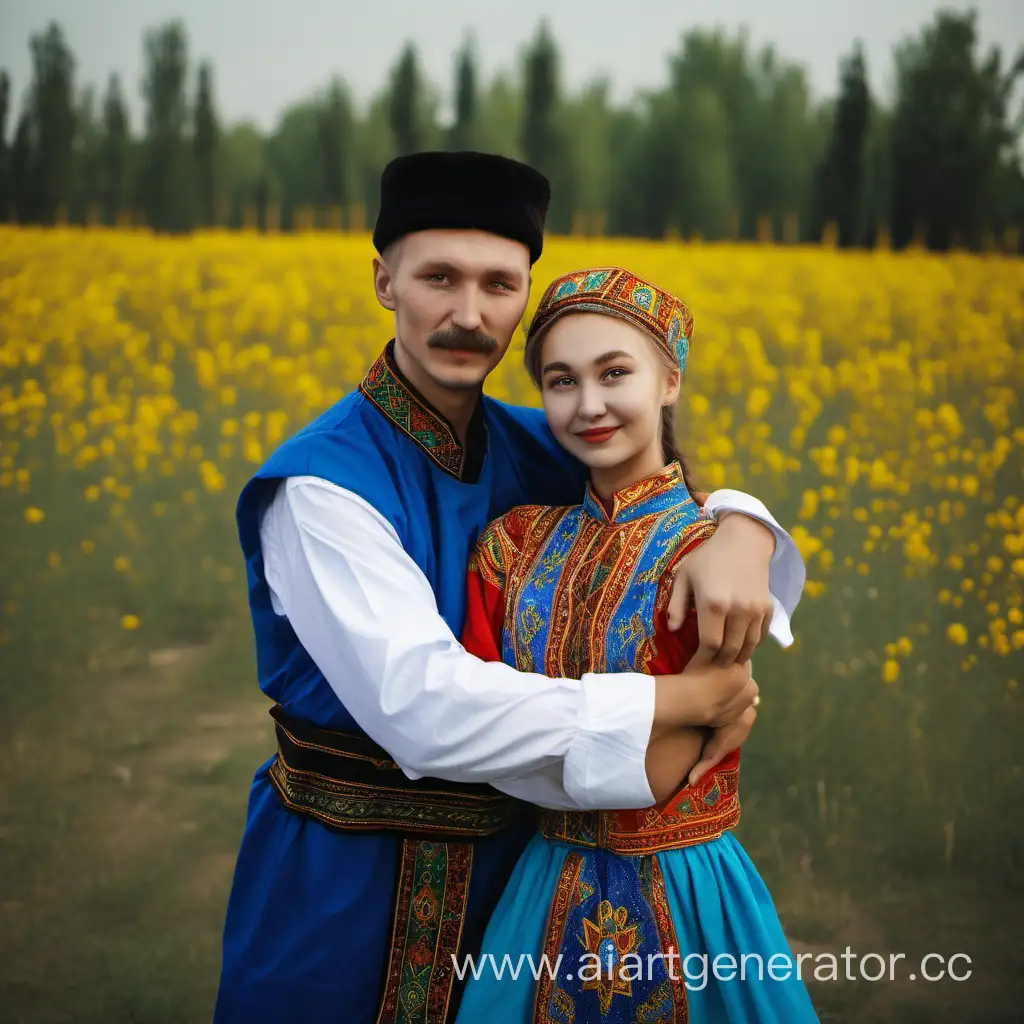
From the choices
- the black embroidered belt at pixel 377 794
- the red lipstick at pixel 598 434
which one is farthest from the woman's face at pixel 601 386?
the black embroidered belt at pixel 377 794

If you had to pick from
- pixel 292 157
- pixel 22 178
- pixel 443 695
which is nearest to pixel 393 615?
pixel 443 695

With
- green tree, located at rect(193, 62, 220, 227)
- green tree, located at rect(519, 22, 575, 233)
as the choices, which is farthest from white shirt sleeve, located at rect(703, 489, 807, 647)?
green tree, located at rect(193, 62, 220, 227)

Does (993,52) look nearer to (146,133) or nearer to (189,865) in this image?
(146,133)

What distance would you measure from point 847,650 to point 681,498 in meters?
1.97

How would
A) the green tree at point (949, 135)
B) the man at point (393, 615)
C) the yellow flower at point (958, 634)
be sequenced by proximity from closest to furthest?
the man at point (393, 615) < the yellow flower at point (958, 634) < the green tree at point (949, 135)

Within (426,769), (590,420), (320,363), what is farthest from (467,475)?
(320,363)

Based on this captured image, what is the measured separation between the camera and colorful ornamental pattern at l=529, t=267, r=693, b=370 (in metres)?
1.51

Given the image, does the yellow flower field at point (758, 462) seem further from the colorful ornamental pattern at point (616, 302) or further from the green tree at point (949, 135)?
the colorful ornamental pattern at point (616, 302)

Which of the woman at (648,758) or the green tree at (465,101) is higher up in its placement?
the green tree at (465,101)

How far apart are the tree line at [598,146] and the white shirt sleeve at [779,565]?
8.95 feet

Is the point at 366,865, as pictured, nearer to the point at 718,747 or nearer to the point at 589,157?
the point at 718,747

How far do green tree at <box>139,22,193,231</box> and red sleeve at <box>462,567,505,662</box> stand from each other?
3115mm

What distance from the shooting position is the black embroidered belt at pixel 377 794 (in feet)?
5.24

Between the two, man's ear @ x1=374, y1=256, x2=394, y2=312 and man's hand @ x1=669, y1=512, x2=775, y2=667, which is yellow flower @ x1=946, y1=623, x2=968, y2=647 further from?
man's ear @ x1=374, y1=256, x2=394, y2=312
